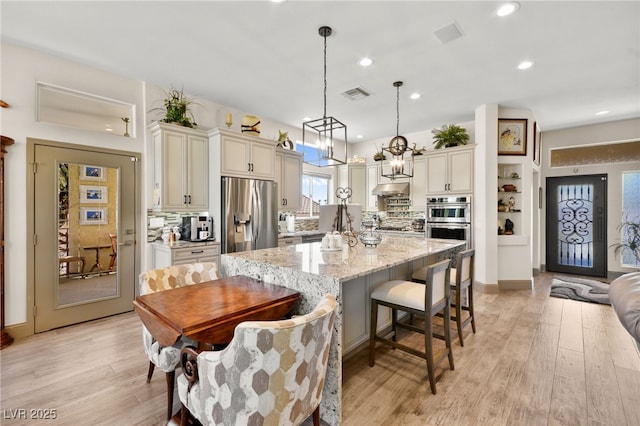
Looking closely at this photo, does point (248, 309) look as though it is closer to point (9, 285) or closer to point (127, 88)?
point (9, 285)

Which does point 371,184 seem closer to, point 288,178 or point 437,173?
point 437,173

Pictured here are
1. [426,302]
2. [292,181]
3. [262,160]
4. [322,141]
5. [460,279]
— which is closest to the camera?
[426,302]

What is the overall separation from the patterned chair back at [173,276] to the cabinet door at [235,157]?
2.04 metres

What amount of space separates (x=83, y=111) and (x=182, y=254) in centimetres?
213

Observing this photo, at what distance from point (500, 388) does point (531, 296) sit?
309 cm

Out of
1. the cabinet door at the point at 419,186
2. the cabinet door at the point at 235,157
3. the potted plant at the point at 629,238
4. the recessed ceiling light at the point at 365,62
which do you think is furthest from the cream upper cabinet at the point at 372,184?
the potted plant at the point at 629,238

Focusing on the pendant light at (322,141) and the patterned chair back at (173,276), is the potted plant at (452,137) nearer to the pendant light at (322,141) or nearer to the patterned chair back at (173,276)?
the pendant light at (322,141)

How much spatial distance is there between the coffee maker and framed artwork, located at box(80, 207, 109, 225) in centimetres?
92

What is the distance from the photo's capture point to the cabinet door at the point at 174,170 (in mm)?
3861

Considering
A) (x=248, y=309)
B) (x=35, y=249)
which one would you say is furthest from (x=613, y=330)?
(x=35, y=249)

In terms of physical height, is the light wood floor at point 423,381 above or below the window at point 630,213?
below

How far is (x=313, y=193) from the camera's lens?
6684 mm

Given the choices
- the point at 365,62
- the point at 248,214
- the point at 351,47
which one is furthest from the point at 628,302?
the point at 248,214

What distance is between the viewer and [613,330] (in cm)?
327
